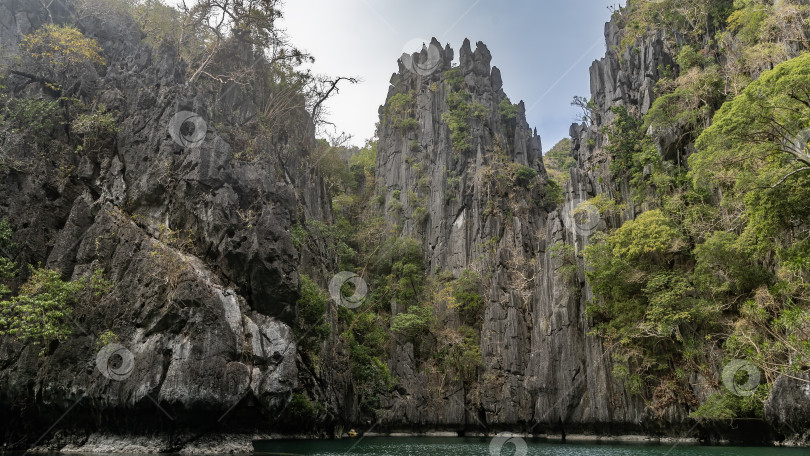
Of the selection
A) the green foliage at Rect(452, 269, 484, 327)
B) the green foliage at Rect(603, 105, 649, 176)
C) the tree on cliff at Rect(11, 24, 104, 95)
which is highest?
the green foliage at Rect(603, 105, 649, 176)

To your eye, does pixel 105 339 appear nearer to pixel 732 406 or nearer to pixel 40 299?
pixel 40 299

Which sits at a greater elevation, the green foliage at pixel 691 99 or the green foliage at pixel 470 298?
the green foliage at pixel 691 99

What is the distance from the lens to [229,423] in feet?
57.8

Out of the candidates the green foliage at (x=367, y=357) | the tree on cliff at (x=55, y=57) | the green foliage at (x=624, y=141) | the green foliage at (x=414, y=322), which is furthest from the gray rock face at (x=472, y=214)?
the tree on cliff at (x=55, y=57)

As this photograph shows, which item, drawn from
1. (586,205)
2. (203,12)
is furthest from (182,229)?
(586,205)

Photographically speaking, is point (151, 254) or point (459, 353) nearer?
point (151, 254)

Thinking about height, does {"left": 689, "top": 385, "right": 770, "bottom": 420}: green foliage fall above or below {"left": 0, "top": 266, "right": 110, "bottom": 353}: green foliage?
below

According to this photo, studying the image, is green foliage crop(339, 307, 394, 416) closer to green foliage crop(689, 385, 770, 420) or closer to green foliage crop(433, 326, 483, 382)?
green foliage crop(433, 326, 483, 382)

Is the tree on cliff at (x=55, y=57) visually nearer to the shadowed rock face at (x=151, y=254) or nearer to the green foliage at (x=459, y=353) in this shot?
the shadowed rock face at (x=151, y=254)

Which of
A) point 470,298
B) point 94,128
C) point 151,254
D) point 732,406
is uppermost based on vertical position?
point 94,128

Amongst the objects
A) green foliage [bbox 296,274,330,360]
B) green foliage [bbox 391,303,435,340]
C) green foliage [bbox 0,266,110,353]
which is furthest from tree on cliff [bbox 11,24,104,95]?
green foliage [bbox 391,303,435,340]

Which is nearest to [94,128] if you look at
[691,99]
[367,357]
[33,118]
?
[33,118]

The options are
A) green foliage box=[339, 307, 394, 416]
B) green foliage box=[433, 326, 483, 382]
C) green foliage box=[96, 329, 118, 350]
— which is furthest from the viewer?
green foliage box=[433, 326, 483, 382]

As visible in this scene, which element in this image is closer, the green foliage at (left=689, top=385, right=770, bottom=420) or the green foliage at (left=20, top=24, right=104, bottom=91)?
the green foliage at (left=689, top=385, right=770, bottom=420)
